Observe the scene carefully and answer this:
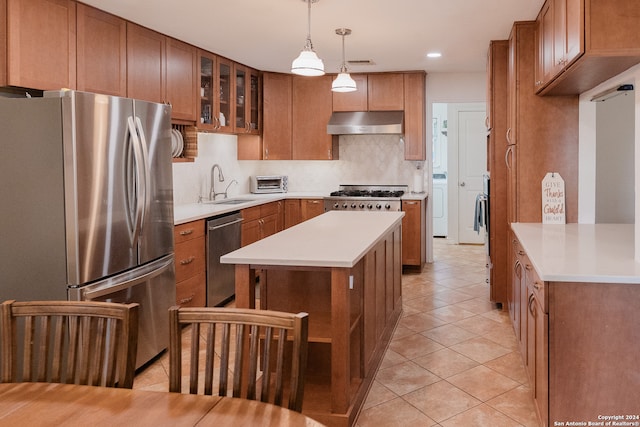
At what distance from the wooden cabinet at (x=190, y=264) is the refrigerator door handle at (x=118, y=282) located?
430mm

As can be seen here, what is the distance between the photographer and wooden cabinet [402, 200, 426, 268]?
6199 millimetres

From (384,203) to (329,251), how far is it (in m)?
3.45

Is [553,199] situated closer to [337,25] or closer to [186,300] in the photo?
[337,25]

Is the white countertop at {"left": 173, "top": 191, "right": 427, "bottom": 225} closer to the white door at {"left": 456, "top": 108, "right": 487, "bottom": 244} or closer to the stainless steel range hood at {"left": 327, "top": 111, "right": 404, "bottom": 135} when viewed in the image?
the stainless steel range hood at {"left": 327, "top": 111, "right": 404, "bottom": 135}

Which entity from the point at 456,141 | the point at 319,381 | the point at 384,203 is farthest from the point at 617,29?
the point at 456,141

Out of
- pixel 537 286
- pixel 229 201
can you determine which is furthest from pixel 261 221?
pixel 537 286

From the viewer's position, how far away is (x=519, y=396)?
3.05 m

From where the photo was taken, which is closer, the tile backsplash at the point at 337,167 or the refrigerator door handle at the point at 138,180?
the refrigerator door handle at the point at 138,180

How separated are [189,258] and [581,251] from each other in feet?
9.27

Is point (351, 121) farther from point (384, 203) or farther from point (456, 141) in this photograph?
point (456, 141)

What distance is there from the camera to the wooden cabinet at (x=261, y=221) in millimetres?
5484

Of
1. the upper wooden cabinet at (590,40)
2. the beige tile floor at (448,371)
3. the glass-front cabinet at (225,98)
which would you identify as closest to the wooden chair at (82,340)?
the beige tile floor at (448,371)

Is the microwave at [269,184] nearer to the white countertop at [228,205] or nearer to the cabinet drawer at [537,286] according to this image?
the white countertop at [228,205]

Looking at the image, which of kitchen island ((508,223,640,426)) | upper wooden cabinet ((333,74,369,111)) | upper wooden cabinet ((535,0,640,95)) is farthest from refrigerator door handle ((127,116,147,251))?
upper wooden cabinet ((333,74,369,111))
